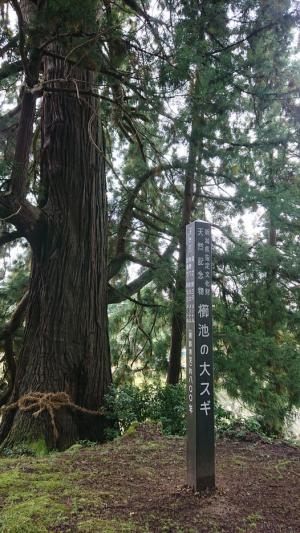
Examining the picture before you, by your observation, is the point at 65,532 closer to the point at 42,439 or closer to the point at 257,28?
the point at 42,439

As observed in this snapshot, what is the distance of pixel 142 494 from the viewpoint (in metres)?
2.44

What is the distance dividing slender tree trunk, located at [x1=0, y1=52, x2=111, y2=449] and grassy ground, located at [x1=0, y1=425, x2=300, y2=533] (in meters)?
1.28

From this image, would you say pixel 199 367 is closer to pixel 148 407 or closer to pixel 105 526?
pixel 105 526

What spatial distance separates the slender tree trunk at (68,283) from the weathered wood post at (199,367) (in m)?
2.16

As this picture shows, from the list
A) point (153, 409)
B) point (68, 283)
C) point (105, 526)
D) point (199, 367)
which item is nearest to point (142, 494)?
point (105, 526)

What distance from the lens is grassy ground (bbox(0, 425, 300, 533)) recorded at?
207 centimetres

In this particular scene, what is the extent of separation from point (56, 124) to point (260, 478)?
4.53 metres

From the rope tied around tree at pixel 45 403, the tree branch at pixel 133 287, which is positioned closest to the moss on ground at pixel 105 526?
the rope tied around tree at pixel 45 403

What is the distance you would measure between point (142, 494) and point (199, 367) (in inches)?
30.8

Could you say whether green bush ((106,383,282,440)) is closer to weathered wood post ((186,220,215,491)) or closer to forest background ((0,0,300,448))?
forest background ((0,0,300,448))

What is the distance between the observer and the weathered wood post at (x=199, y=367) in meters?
2.51

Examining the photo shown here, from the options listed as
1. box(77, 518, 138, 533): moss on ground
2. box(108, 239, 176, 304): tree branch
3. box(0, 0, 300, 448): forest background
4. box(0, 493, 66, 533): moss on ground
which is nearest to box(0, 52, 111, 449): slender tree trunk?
box(0, 0, 300, 448): forest background

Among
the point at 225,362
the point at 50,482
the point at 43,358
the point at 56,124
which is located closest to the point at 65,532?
the point at 50,482

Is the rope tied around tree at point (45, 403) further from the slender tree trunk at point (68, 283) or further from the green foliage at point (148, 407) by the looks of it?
the green foliage at point (148, 407)
